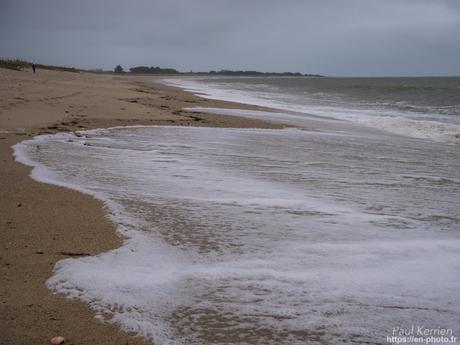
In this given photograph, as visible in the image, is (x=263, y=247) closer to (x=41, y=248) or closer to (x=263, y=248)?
(x=263, y=248)

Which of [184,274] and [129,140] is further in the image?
[129,140]

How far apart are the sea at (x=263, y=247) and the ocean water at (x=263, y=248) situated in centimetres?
1

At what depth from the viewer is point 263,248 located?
9.83ft

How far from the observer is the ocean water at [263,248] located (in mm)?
2150

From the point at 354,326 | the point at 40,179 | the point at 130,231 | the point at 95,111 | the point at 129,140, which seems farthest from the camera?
the point at 95,111

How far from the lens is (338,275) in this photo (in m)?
2.64

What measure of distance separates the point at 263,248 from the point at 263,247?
0.06 ft

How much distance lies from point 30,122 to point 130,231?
640 centimetres

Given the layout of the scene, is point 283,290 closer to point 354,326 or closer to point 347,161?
point 354,326

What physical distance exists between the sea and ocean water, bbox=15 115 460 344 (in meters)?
0.01

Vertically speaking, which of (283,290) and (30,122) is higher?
(30,122)

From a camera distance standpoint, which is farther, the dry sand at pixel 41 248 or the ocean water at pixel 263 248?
the ocean water at pixel 263 248

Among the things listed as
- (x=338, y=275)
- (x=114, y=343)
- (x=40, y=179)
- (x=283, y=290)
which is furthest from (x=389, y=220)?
(x=40, y=179)

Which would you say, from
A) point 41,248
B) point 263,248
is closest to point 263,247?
point 263,248
